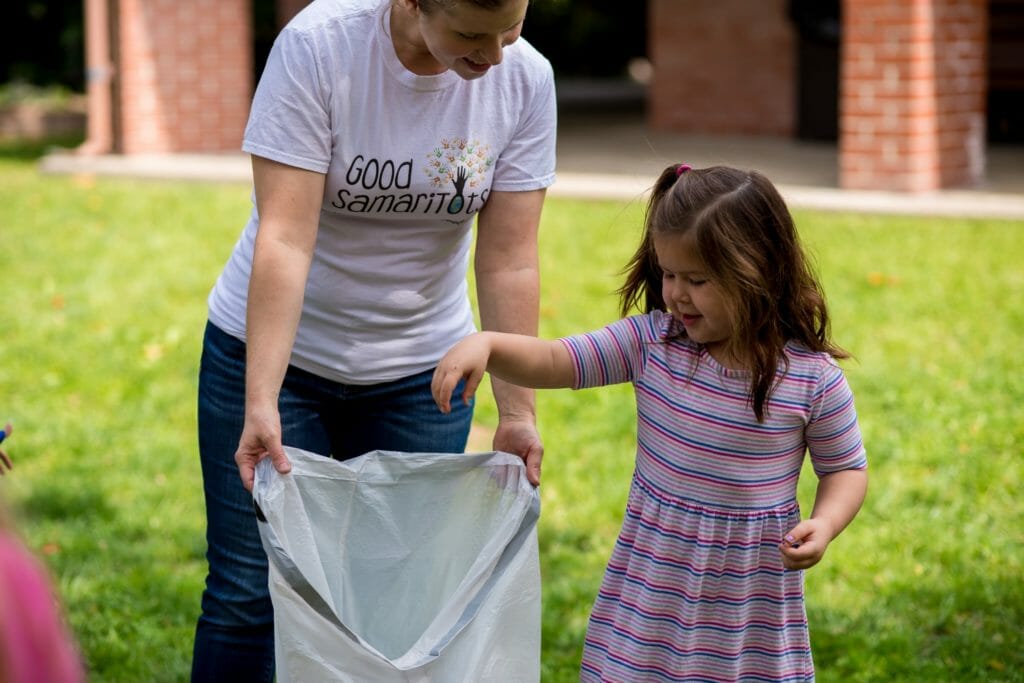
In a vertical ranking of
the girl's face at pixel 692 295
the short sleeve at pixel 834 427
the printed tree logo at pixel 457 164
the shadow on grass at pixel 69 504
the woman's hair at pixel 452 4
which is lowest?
the shadow on grass at pixel 69 504

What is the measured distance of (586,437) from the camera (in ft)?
16.8

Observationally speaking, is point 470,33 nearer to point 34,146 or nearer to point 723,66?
point 723,66

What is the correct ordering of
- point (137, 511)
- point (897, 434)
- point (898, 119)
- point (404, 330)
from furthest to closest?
point (898, 119)
point (897, 434)
point (137, 511)
point (404, 330)

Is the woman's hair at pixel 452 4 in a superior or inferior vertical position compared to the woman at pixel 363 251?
superior

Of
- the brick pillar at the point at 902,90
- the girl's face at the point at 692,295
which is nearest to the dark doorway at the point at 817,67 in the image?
the brick pillar at the point at 902,90

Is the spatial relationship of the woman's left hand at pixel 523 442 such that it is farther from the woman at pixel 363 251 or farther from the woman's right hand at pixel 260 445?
the woman's right hand at pixel 260 445

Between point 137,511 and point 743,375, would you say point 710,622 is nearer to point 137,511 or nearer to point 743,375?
point 743,375

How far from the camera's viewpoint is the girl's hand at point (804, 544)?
86.5 inches

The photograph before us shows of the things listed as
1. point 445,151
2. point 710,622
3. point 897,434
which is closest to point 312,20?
point 445,151

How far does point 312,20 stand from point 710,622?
47.9 inches

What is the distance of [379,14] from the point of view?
2424 millimetres

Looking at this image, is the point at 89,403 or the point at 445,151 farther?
the point at 89,403

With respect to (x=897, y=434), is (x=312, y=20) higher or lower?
higher

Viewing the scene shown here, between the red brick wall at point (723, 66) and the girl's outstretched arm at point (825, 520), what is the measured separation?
1045 cm
